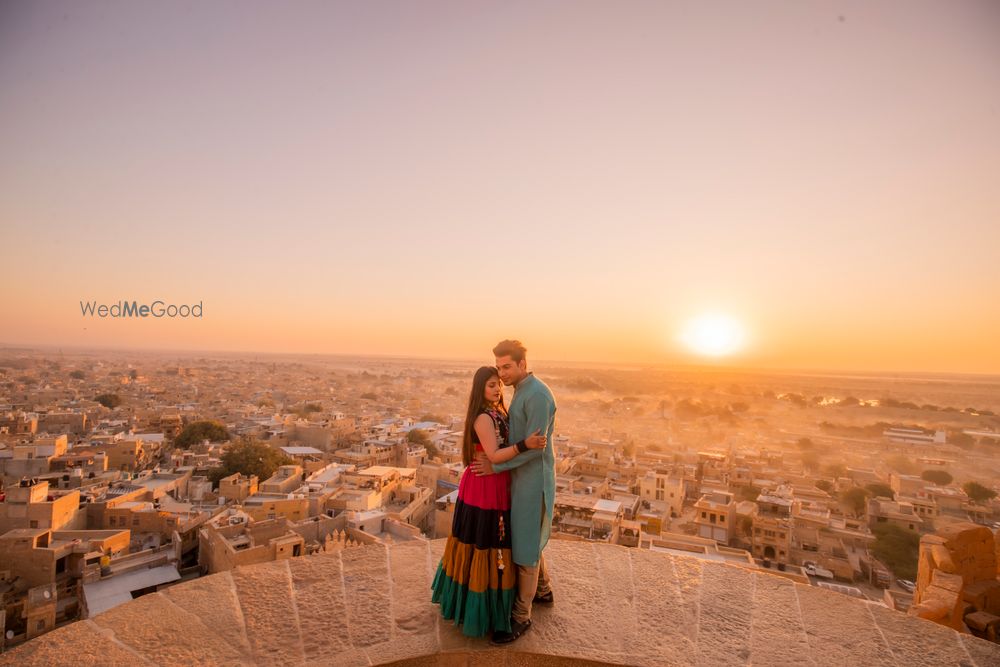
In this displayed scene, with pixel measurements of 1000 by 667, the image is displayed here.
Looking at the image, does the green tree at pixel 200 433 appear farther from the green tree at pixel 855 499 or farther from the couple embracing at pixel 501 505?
the couple embracing at pixel 501 505

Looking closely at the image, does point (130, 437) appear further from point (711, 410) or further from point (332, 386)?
point (711, 410)

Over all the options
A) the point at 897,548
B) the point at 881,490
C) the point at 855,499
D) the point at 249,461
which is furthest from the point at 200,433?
the point at 881,490

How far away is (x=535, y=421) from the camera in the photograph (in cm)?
185

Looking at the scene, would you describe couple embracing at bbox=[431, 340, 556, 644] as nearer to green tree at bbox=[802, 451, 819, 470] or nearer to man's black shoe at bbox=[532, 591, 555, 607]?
man's black shoe at bbox=[532, 591, 555, 607]

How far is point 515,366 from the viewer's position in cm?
190

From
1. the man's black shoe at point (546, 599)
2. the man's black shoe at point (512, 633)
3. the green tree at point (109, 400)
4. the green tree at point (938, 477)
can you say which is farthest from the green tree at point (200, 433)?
the green tree at point (938, 477)

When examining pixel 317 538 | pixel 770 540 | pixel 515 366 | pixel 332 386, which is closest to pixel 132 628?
pixel 515 366

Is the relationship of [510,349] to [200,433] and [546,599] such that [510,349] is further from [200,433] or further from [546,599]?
[200,433]

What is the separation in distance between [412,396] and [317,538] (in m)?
34.5

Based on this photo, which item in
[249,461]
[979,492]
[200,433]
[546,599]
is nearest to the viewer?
[546,599]

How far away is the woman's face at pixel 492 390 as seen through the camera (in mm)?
1885

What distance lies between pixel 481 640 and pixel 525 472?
55cm

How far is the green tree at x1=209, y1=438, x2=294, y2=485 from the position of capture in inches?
661

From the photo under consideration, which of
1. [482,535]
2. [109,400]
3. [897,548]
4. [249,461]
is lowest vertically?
[897,548]
